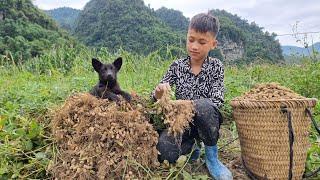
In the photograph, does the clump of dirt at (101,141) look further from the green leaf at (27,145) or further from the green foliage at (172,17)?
the green foliage at (172,17)

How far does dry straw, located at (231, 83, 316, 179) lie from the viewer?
290 centimetres

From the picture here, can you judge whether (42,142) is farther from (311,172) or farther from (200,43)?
(311,172)

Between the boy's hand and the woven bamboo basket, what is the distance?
55cm

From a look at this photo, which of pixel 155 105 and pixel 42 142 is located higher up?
pixel 155 105

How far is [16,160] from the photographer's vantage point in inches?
120

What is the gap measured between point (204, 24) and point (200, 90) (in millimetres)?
565

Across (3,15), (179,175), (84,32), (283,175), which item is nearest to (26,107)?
(179,175)

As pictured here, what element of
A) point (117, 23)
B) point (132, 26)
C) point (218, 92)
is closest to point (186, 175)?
point (218, 92)

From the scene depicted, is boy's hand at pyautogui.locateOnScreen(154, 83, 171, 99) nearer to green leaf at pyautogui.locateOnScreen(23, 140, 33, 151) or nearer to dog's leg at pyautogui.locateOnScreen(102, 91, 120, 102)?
dog's leg at pyautogui.locateOnScreen(102, 91, 120, 102)

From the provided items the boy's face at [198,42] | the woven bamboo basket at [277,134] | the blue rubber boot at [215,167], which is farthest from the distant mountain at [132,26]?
the woven bamboo basket at [277,134]

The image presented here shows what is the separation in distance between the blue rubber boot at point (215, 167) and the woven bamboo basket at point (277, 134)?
234 millimetres

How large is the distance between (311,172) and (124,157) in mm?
1519

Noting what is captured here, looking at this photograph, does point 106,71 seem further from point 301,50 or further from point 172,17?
point 172,17

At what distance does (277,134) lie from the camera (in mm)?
2934
